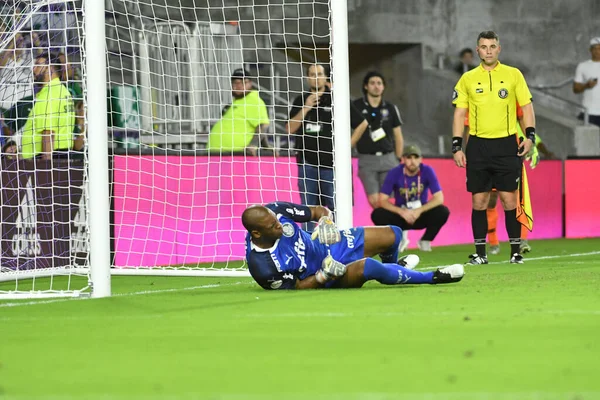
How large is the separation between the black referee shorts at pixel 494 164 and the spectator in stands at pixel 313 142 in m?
1.40

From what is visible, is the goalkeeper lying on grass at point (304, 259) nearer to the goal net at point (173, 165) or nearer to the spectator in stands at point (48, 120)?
the goal net at point (173, 165)

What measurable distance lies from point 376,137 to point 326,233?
582 centimetres

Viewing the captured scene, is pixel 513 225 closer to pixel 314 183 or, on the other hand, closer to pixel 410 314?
pixel 314 183

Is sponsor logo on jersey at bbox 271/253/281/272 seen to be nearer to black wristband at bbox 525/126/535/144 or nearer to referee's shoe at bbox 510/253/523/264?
black wristband at bbox 525/126/535/144

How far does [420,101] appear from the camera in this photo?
23438mm

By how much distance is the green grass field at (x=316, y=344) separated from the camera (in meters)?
4.18

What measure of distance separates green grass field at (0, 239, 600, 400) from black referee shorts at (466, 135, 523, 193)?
2.30m

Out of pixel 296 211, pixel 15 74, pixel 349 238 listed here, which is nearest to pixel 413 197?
pixel 15 74

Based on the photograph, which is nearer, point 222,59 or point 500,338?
point 500,338

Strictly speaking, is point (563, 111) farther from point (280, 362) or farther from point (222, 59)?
point (280, 362)

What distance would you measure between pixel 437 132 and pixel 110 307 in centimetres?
1621

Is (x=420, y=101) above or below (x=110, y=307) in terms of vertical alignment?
above

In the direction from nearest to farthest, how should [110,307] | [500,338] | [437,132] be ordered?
[500,338]
[110,307]
[437,132]

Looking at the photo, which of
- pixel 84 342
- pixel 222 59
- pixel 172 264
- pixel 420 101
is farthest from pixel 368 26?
pixel 84 342
